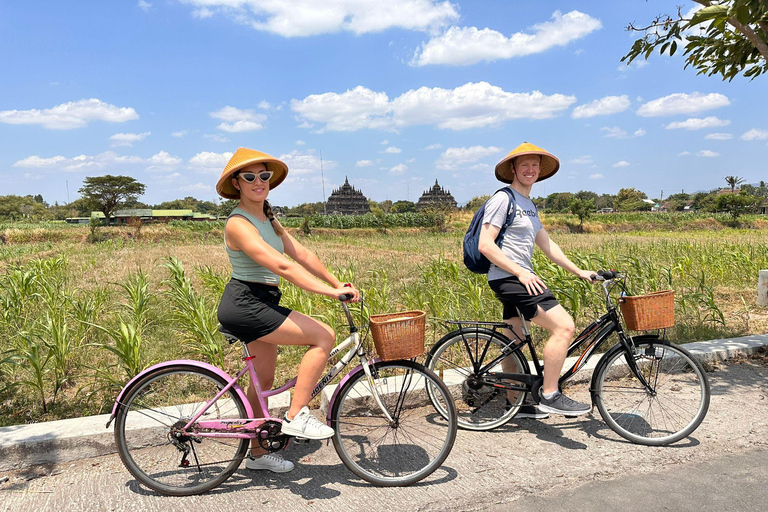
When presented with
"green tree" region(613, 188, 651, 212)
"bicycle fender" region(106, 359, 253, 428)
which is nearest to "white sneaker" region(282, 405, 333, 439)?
"bicycle fender" region(106, 359, 253, 428)

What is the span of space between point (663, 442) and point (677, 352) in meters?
0.57

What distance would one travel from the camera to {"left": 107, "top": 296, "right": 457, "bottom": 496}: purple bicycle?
8.32 feet

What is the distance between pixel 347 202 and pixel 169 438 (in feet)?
339

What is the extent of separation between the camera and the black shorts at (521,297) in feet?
9.64

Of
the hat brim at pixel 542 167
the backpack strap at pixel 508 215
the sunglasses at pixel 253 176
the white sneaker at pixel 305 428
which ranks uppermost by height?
the hat brim at pixel 542 167

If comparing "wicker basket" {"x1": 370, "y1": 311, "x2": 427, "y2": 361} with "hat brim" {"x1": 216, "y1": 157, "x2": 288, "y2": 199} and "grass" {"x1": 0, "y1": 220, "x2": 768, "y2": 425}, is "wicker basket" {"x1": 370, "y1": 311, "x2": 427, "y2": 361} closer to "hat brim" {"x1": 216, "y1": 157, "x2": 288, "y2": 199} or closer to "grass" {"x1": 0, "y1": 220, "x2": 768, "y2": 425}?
"hat brim" {"x1": 216, "y1": 157, "x2": 288, "y2": 199}

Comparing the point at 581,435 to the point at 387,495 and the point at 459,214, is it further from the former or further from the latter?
the point at 459,214

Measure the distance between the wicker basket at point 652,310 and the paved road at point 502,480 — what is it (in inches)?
30.4

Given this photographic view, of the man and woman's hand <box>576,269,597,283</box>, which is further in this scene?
woman's hand <box>576,269,597,283</box>

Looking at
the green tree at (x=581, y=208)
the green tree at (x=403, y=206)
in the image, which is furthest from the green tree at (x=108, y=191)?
the green tree at (x=403, y=206)

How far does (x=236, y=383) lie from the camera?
2570mm

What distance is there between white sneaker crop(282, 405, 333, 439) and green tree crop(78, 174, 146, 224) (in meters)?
60.3

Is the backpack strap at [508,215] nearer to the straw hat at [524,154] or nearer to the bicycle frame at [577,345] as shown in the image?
the straw hat at [524,154]

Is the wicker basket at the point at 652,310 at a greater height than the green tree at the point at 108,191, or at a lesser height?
lesser
